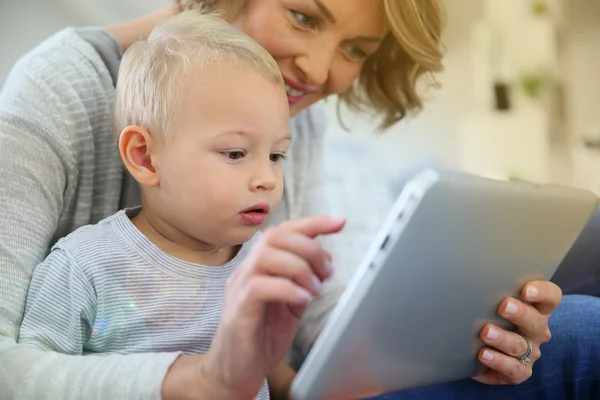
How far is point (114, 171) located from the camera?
0.77 metres

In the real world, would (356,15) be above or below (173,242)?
above

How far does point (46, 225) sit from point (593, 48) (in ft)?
4.45

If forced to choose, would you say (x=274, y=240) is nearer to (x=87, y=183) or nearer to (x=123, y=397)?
(x=123, y=397)

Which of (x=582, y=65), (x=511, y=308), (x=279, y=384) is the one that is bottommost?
(x=279, y=384)

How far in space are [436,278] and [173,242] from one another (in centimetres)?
26

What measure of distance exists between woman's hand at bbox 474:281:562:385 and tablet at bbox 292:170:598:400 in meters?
0.01

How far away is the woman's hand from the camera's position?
644 millimetres

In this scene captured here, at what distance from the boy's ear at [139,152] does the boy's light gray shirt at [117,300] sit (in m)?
0.06

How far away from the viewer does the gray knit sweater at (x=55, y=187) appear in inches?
20.6

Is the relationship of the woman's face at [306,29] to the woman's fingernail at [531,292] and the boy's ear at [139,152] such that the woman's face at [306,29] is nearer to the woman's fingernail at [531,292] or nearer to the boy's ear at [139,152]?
the boy's ear at [139,152]

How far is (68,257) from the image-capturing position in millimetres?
610

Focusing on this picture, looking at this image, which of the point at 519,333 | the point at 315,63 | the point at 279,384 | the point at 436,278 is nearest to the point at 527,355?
the point at 519,333

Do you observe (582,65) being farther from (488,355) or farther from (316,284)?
(316,284)

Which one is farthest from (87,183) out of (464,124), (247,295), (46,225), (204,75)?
(464,124)
